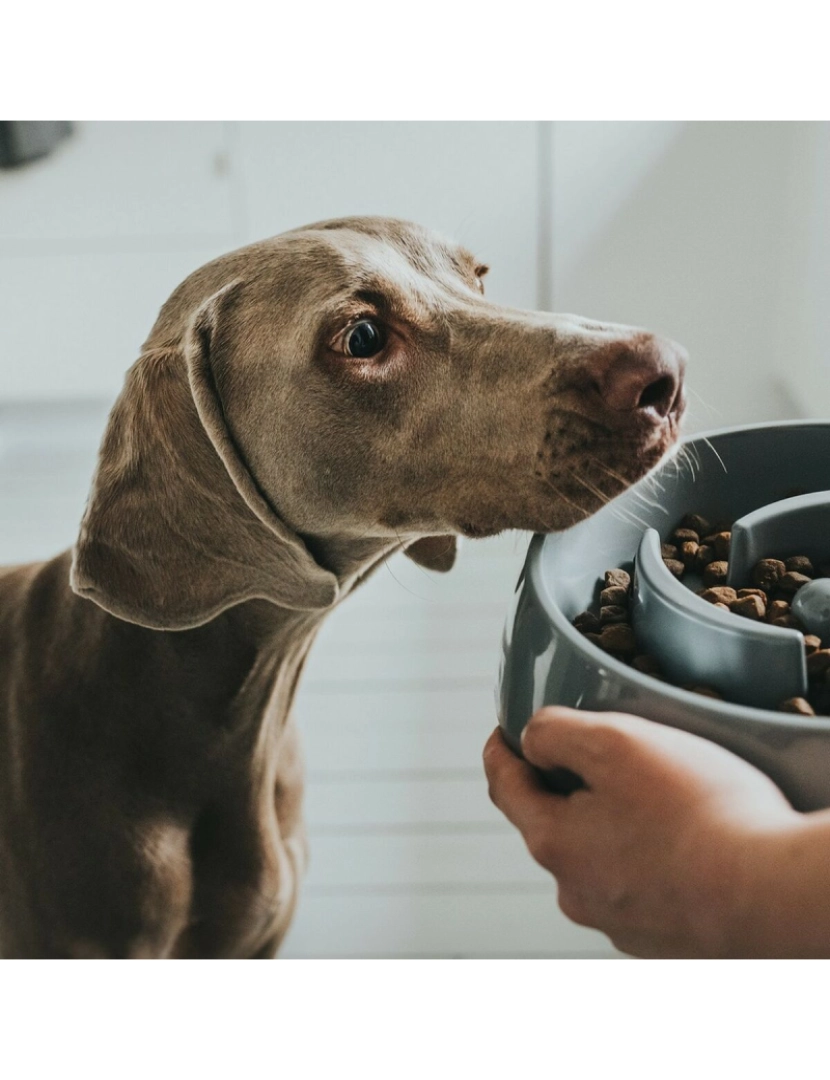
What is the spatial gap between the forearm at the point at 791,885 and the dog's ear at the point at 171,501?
0.42 metres

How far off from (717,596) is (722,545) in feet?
0.34

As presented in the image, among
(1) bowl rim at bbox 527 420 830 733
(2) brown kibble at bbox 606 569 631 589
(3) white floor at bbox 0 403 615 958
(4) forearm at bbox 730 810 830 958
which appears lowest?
(3) white floor at bbox 0 403 615 958

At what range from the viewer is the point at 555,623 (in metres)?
0.70

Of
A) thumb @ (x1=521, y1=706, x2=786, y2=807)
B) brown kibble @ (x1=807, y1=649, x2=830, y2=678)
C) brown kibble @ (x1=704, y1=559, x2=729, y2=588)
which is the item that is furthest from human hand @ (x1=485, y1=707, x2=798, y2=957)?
brown kibble @ (x1=704, y1=559, x2=729, y2=588)

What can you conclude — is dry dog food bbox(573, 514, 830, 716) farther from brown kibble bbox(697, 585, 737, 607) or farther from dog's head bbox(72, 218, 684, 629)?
dog's head bbox(72, 218, 684, 629)

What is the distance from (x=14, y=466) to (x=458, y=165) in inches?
31.6

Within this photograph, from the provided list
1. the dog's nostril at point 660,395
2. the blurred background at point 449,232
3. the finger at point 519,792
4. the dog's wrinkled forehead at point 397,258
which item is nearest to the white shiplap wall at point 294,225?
the blurred background at point 449,232

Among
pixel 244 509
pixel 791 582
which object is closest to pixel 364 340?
pixel 244 509

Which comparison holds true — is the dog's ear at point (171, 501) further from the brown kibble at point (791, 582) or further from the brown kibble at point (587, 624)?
the brown kibble at point (791, 582)

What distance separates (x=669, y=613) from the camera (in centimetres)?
71

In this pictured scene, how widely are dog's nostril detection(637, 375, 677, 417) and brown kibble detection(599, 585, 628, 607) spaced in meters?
0.17

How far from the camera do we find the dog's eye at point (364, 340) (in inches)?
29.0

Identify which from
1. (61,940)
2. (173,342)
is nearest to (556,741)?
(173,342)

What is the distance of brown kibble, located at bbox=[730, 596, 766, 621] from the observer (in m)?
0.76
